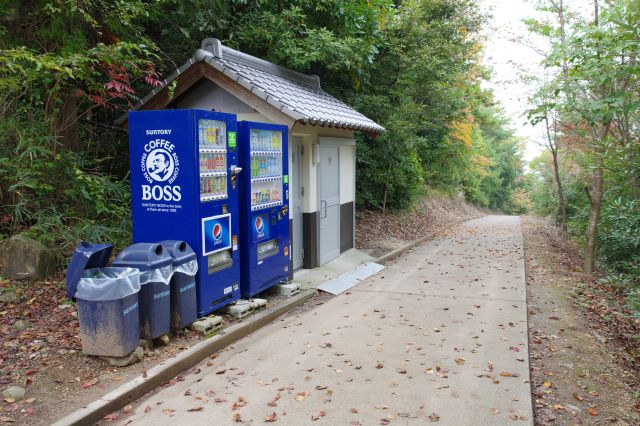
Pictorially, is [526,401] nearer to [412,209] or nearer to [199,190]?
[199,190]

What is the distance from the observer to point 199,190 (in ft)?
18.5

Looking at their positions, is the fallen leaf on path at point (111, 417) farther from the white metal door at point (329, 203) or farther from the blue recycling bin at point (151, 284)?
the white metal door at point (329, 203)

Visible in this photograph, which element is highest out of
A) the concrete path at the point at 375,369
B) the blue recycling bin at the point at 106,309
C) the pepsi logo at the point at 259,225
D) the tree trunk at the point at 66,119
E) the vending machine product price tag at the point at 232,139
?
the tree trunk at the point at 66,119

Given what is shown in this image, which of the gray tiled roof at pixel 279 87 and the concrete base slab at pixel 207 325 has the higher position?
the gray tiled roof at pixel 279 87

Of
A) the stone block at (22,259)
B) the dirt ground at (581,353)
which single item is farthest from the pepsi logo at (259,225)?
the dirt ground at (581,353)

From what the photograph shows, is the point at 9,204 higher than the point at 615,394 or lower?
higher

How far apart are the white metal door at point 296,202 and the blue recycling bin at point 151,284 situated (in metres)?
3.68

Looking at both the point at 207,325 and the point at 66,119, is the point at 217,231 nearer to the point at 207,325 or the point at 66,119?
the point at 207,325

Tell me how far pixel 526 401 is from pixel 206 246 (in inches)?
148

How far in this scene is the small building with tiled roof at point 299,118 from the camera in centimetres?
757

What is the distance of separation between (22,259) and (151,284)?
2.54 meters

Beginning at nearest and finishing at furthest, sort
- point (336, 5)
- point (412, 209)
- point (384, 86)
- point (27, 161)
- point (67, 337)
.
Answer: point (67, 337)
point (27, 161)
point (336, 5)
point (384, 86)
point (412, 209)

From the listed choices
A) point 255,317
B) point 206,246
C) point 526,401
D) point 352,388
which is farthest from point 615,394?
point 206,246

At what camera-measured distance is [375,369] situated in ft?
16.2
